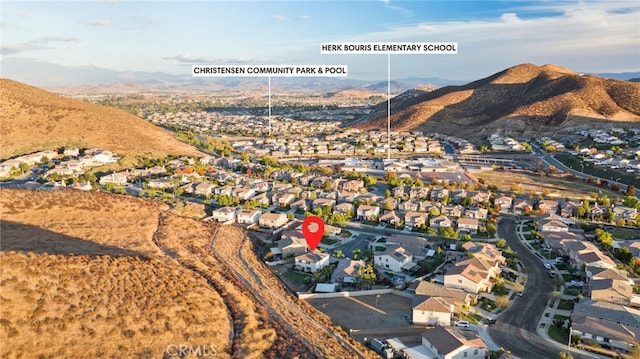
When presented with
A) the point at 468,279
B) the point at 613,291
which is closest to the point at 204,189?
the point at 468,279

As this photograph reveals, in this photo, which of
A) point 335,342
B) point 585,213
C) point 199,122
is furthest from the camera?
point 199,122

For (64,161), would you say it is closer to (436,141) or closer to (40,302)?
(40,302)

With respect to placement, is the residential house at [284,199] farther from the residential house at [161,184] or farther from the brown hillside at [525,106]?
the brown hillside at [525,106]

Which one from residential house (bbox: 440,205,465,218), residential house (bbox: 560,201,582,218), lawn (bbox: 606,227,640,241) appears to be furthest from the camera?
residential house (bbox: 560,201,582,218)

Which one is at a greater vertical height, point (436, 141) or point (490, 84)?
point (490, 84)

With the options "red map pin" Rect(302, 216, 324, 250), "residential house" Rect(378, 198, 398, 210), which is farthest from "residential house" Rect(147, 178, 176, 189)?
"residential house" Rect(378, 198, 398, 210)

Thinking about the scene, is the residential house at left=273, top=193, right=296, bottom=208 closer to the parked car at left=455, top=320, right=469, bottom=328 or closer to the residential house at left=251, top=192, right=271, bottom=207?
the residential house at left=251, top=192, right=271, bottom=207

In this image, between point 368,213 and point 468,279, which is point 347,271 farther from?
point 368,213

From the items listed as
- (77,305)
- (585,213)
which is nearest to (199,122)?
(585,213)
